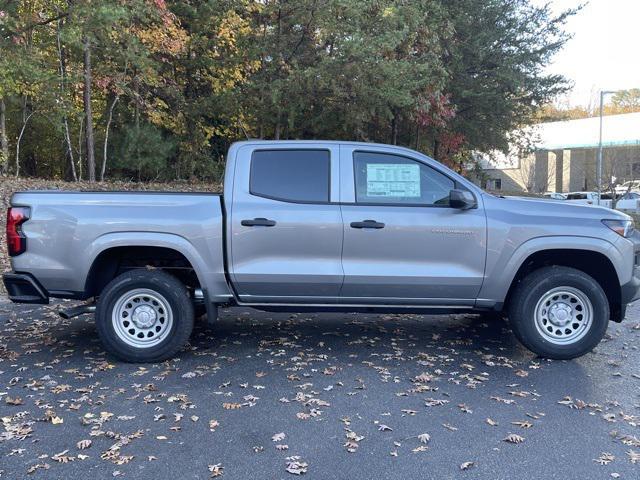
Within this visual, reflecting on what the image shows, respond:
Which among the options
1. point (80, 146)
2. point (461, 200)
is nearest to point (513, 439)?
point (461, 200)

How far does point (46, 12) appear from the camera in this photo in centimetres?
1570

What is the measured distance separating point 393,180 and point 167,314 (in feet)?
7.98

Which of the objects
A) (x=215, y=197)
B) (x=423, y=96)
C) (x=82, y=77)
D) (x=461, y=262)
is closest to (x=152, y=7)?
(x=82, y=77)

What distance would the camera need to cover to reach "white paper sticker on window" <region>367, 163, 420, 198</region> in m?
5.43

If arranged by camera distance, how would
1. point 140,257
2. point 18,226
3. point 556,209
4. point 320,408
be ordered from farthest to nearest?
1. point 140,257
2. point 556,209
3. point 18,226
4. point 320,408

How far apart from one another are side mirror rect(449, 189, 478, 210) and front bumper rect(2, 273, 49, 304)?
3770mm

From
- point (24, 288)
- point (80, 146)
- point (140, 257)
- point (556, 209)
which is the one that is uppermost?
point (80, 146)

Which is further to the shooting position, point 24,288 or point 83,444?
point 24,288

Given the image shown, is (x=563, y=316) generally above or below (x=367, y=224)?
below

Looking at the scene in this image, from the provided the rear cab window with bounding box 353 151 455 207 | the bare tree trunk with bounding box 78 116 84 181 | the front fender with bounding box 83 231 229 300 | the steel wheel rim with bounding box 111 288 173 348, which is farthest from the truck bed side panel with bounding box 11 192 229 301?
the bare tree trunk with bounding box 78 116 84 181

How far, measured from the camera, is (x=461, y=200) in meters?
5.18

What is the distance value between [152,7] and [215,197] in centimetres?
1137

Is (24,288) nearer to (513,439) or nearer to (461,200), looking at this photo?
(461,200)

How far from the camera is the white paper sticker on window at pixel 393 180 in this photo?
5430 mm
